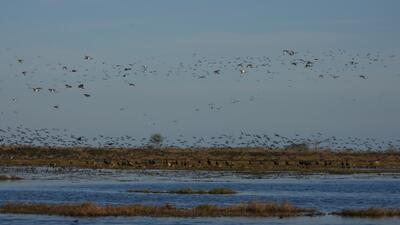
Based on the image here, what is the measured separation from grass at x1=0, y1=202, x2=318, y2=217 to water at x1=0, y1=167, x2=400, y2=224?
3.36 feet

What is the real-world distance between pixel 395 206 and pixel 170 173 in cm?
3323

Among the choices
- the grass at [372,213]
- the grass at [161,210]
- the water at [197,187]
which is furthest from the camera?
the grass at [372,213]

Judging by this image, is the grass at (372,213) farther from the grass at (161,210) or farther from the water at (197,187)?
the grass at (161,210)

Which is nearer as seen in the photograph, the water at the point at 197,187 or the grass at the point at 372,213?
the water at the point at 197,187

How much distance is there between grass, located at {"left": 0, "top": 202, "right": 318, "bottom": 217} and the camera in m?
40.6

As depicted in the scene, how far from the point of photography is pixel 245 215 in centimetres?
4066

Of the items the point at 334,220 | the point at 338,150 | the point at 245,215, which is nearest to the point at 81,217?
the point at 245,215

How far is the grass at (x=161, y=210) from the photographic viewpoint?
4059 cm

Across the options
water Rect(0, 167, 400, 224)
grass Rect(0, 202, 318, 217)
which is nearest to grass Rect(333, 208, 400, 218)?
water Rect(0, 167, 400, 224)

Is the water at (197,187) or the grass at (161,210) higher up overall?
the water at (197,187)

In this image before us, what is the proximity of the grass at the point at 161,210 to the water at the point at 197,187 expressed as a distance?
1.02 metres

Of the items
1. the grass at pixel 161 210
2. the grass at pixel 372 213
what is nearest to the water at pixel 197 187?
the grass at pixel 372 213

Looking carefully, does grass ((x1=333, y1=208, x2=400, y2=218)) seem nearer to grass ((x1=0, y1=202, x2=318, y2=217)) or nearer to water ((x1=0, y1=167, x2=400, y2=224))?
water ((x1=0, y1=167, x2=400, y2=224))

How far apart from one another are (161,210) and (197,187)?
19474mm
